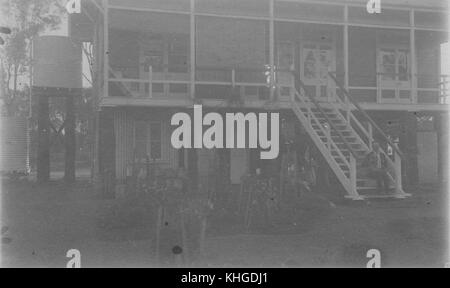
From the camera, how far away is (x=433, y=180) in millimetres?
16016

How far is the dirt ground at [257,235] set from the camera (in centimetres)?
625

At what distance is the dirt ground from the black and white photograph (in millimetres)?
42

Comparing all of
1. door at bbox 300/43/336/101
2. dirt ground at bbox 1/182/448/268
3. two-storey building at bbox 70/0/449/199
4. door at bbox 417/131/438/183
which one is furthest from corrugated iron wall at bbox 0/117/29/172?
door at bbox 417/131/438/183

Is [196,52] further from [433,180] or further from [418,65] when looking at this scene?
[433,180]

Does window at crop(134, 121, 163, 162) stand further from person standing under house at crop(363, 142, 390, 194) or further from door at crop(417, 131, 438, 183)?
door at crop(417, 131, 438, 183)

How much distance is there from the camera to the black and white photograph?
21.6 feet

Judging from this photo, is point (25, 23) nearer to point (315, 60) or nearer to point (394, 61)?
point (315, 60)

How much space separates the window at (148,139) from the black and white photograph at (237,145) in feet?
0.15

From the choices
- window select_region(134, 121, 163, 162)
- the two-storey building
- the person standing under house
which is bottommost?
the person standing under house

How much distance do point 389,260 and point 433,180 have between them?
1103 centimetres

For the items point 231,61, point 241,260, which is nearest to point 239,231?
point 241,260

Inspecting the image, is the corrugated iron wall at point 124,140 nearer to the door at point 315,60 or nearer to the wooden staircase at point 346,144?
the wooden staircase at point 346,144

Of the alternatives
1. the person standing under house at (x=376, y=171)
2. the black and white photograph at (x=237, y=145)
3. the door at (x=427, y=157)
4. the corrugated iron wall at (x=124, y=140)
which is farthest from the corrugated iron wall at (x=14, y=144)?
the door at (x=427, y=157)
